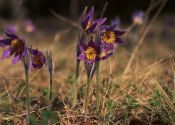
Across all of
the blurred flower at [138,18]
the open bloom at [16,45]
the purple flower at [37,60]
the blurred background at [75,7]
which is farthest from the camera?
the blurred background at [75,7]

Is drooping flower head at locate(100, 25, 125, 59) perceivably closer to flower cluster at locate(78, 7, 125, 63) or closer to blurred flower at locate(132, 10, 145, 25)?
flower cluster at locate(78, 7, 125, 63)

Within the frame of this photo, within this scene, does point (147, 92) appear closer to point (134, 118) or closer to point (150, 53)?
point (134, 118)

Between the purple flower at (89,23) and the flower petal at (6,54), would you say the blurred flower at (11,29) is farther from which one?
the purple flower at (89,23)

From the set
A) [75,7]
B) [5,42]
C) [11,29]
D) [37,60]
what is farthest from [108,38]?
[75,7]

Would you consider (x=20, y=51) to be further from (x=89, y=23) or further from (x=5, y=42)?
(x=89, y=23)

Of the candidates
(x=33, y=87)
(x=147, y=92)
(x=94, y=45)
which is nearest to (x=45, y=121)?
(x=94, y=45)

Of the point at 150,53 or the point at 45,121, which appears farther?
the point at 150,53

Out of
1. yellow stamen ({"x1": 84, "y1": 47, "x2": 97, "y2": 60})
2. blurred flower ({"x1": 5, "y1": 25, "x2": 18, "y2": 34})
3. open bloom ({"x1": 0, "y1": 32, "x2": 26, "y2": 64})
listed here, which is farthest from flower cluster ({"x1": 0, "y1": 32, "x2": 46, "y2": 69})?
yellow stamen ({"x1": 84, "y1": 47, "x2": 97, "y2": 60})

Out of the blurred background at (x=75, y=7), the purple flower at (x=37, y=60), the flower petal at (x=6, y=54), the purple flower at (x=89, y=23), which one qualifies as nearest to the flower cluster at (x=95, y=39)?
the purple flower at (x=89, y=23)

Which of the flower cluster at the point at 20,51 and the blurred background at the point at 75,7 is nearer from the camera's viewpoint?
the flower cluster at the point at 20,51
